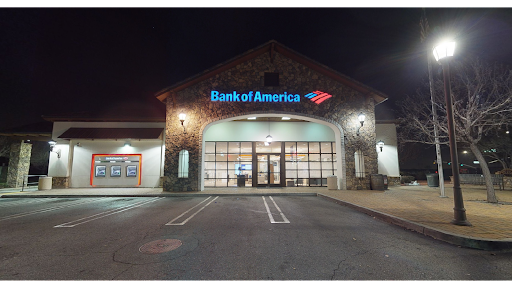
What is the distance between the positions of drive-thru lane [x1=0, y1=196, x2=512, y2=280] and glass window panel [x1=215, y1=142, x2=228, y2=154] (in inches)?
429

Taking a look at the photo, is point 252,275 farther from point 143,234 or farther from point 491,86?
point 491,86

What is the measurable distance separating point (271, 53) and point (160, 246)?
12.9 metres

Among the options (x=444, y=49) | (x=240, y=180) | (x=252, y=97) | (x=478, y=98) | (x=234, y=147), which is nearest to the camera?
(x=444, y=49)

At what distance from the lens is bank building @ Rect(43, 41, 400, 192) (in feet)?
44.9

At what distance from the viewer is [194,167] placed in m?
13.4

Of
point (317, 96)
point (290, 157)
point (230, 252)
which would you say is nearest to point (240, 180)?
point (290, 157)

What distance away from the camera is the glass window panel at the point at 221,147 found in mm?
16969

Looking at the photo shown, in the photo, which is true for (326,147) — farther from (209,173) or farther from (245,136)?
(209,173)

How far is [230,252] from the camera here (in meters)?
3.77

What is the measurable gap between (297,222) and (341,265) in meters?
2.70

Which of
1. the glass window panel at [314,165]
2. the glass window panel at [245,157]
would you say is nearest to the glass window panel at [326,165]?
the glass window panel at [314,165]

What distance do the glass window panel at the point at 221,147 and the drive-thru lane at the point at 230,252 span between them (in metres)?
10.9

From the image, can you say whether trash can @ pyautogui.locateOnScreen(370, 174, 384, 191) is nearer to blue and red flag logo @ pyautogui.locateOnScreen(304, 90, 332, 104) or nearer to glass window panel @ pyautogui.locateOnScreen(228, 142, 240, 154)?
blue and red flag logo @ pyautogui.locateOnScreen(304, 90, 332, 104)

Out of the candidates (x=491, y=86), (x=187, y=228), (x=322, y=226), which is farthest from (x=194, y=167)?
(x=491, y=86)
